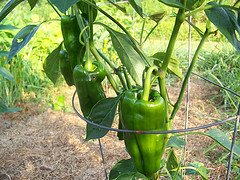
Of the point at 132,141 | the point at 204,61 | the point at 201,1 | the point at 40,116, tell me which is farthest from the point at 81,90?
the point at 204,61

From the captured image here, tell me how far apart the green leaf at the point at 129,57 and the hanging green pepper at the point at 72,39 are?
98 mm

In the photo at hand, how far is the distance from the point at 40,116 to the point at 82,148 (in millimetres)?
520

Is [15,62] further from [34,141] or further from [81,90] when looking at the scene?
[81,90]

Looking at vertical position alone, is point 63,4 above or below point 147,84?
above

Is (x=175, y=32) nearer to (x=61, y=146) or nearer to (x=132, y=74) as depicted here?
(x=132, y=74)

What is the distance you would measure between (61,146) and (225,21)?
162 centimetres

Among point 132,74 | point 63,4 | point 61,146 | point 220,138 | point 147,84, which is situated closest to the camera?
point 63,4

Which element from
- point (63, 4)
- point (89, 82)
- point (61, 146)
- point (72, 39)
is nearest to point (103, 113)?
point (89, 82)

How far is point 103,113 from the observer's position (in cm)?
75

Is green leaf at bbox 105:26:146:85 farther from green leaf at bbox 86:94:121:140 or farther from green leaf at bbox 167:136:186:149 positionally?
green leaf at bbox 167:136:186:149

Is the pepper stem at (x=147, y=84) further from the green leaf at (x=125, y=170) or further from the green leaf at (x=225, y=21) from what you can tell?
the green leaf at (x=125, y=170)

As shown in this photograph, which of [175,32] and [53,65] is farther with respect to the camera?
[53,65]

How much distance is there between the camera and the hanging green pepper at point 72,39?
797 millimetres

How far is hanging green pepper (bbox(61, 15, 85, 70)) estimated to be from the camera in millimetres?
797
